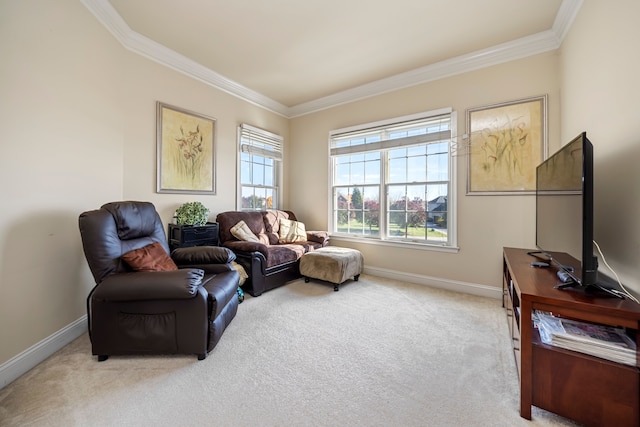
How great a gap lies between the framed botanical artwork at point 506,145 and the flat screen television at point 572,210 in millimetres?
885

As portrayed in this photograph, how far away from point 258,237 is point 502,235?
10.5ft

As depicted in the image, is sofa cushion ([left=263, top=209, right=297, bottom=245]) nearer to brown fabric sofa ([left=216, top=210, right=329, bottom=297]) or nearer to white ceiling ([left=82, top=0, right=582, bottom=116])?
brown fabric sofa ([left=216, top=210, right=329, bottom=297])

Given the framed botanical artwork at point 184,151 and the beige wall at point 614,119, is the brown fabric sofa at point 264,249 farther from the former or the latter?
A: the beige wall at point 614,119

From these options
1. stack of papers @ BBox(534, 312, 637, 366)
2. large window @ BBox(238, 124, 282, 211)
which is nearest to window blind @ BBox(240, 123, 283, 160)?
large window @ BBox(238, 124, 282, 211)

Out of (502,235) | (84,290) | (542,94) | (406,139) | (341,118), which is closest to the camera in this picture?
(84,290)

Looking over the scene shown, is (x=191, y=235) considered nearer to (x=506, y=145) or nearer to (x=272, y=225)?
(x=272, y=225)

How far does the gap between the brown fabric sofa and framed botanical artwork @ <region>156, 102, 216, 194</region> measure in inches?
23.2

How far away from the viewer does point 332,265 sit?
328cm

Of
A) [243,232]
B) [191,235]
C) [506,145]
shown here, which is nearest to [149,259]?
[191,235]

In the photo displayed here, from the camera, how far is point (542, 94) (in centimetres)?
277

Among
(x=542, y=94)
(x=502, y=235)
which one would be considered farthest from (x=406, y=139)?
(x=502, y=235)

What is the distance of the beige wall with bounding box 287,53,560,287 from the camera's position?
2.82 metres

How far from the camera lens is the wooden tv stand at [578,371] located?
1151 millimetres

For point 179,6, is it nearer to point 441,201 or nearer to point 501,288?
point 441,201
